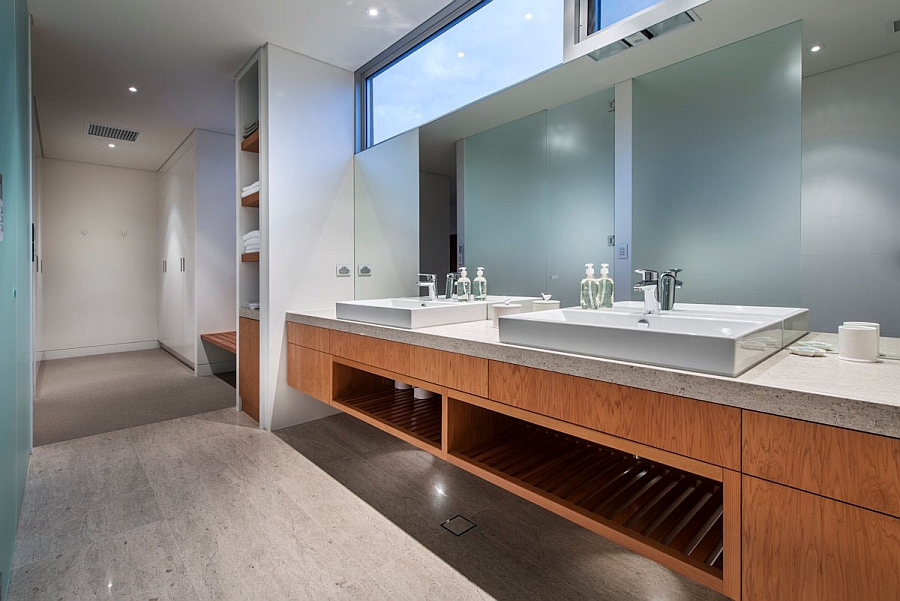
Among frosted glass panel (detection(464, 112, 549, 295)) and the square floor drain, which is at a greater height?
frosted glass panel (detection(464, 112, 549, 295))

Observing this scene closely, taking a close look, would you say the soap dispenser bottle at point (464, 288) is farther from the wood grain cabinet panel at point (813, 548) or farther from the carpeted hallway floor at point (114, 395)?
the carpeted hallway floor at point (114, 395)

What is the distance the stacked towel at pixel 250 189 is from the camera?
299cm

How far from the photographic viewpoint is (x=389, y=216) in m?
2.93

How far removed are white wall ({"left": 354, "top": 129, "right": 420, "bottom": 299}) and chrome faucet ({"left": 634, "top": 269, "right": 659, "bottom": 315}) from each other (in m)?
1.42

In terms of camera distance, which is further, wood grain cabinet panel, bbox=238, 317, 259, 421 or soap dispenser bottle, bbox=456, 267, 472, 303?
wood grain cabinet panel, bbox=238, 317, 259, 421

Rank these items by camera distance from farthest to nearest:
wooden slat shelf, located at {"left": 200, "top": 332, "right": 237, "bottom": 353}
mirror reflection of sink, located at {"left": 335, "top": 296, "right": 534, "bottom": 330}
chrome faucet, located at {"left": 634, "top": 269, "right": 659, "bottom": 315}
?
wooden slat shelf, located at {"left": 200, "top": 332, "right": 237, "bottom": 353} < mirror reflection of sink, located at {"left": 335, "top": 296, "right": 534, "bottom": 330} < chrome faucet, located at {"left": 634, "top": 269, "right": 659, "bottom": 315}

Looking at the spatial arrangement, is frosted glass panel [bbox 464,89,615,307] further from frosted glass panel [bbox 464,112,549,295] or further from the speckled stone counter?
the speckled stone counter

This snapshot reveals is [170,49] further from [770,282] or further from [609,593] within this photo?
[609,593]

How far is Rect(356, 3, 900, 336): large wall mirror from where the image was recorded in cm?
127

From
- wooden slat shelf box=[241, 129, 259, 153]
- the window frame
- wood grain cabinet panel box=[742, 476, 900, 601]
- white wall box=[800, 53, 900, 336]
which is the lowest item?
wood grain cabinet panel box=[742, 476, 900, 601]

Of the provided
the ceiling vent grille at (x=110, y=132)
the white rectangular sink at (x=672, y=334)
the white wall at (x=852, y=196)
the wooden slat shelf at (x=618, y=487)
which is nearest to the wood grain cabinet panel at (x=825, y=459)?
the white rectangular sink at (x=672, y=334)

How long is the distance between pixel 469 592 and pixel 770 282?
1366 mm

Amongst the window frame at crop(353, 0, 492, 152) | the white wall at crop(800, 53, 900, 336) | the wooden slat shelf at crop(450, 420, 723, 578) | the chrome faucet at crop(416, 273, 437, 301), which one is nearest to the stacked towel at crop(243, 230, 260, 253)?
the window frame at crop(353, 0, 492, 152)

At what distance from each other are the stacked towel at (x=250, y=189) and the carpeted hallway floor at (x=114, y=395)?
1.60 meters
